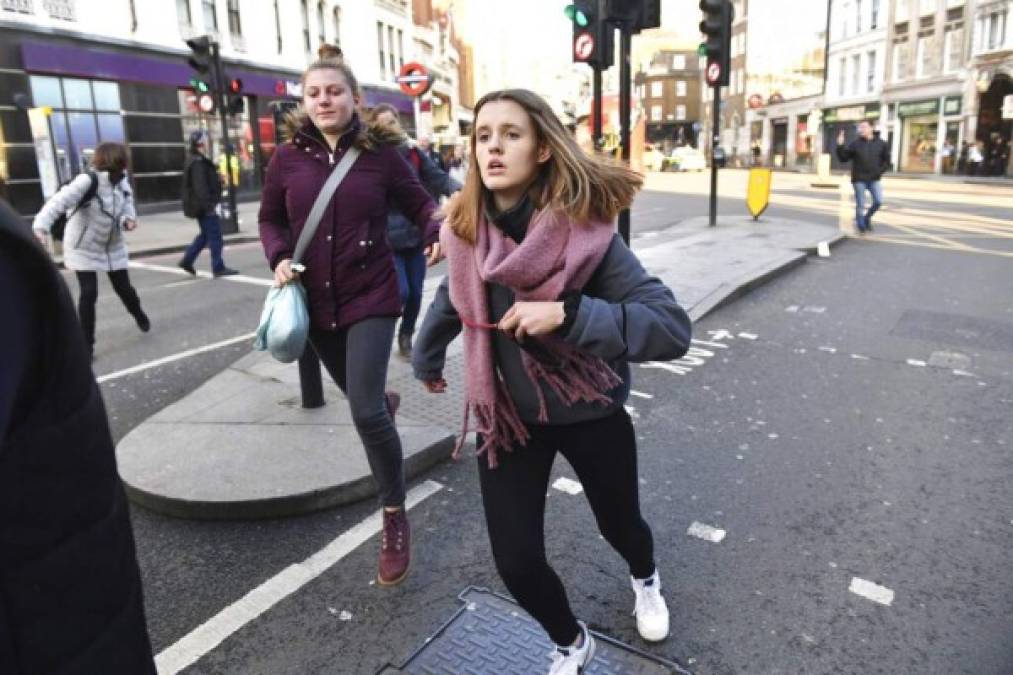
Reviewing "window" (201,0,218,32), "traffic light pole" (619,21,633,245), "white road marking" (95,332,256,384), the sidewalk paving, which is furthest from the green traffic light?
"window" (201,0,218,32)

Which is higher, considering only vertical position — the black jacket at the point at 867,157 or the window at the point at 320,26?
the window at the point at 320,26

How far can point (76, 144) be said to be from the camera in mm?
19312

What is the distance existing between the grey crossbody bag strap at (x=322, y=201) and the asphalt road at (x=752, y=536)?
1.29 m

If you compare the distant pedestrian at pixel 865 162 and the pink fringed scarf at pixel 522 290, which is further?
the distant pedestrian at pixel 865 162

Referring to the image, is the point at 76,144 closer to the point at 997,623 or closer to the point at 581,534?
the point at 581,534

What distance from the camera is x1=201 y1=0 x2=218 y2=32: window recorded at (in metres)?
24.1

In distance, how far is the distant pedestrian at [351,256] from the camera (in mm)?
3113

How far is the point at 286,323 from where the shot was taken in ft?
10.1

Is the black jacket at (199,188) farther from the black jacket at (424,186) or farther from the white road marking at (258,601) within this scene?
the white road marking at (258,601)

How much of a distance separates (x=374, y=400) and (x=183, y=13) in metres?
24.2

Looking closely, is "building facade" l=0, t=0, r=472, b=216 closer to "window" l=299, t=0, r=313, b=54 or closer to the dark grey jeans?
"window" l=299, t=0, r=313, b=54

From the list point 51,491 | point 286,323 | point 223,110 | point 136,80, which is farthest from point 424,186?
point 136,80

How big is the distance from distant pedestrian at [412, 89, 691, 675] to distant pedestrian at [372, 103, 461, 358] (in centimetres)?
282

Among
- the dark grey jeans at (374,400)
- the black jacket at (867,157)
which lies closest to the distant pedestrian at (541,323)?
the dark grey jeans at (374,400)
